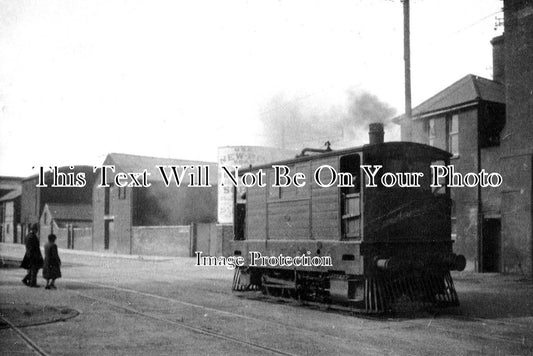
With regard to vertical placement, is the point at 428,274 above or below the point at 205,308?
above

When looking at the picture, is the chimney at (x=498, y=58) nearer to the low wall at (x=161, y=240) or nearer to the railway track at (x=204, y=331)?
the low wall at (x=161, y=240)

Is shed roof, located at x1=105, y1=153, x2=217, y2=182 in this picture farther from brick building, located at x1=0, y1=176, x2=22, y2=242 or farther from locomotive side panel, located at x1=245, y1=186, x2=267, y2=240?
locomotive side panel, located at x1=245, y1=186, x2=267, y2=240

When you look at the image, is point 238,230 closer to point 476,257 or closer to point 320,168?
point 320,168

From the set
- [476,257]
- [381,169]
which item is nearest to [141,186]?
[476,257]

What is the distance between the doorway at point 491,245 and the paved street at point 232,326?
21.0 feet

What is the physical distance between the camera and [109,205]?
1799 inches

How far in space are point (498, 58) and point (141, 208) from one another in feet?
87.1

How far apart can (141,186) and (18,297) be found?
93.2ft

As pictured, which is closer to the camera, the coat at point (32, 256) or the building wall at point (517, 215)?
the coat at point (32, 256)

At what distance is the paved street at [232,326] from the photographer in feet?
25.4

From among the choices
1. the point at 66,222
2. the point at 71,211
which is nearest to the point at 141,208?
the point at 66,222

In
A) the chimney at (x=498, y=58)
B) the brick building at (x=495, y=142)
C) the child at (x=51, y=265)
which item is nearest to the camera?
the child at (x=51, y=265)

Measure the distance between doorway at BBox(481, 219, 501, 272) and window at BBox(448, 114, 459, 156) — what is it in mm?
3166

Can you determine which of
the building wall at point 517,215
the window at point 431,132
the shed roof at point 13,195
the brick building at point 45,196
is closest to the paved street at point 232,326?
the building wall at point 517,215
